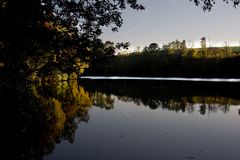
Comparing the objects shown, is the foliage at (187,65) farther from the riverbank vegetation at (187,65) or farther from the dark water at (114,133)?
the dark water at (114,133)

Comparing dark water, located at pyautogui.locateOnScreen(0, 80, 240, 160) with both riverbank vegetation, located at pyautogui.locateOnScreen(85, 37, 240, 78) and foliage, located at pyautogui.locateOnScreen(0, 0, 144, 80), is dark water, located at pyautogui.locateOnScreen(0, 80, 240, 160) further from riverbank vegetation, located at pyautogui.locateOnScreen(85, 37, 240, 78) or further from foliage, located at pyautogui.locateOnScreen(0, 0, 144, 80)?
riverbank vegetation, located at pyautogui.locateOnScreen(85, 37, 240, 78)

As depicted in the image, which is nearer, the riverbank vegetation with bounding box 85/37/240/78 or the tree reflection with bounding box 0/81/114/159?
the tree reflection with bounding box 0/81/114/159

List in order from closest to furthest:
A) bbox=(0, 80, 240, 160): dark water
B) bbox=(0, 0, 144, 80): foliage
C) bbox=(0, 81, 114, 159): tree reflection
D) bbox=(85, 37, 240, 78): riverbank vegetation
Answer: bbox=(0, 0, 144, 80): foliage
bbox=(0, 81, 114, 159): tree reflection
bbox=(0, 80, 240, 160): dark water
bbox=(85, 37, 240, 78): riverbank vegetation

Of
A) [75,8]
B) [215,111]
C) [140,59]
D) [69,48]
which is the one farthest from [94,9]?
[140,59]

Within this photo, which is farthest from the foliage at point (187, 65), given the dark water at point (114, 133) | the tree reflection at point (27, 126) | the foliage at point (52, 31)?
the foliage at point (52, 31)

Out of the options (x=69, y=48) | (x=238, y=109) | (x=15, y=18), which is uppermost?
(x=15, y=18)

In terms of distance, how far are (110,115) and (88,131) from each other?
33.1ft

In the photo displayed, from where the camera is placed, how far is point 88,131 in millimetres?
28391

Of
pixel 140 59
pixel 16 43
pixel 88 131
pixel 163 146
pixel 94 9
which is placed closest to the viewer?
pixel 16 43

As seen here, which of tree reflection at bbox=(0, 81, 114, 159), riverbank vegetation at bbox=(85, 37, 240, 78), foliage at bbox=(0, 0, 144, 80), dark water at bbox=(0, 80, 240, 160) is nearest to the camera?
foliage at bbox=(0, 0, 144, 80)

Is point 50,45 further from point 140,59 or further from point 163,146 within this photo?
point 140,59

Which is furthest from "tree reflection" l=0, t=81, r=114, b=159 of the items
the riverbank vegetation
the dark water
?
the riverbank vegetation

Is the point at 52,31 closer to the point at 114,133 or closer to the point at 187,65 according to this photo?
the point at 114,133

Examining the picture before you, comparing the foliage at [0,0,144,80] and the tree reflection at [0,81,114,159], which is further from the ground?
the foliage at [0,0,144,80]
